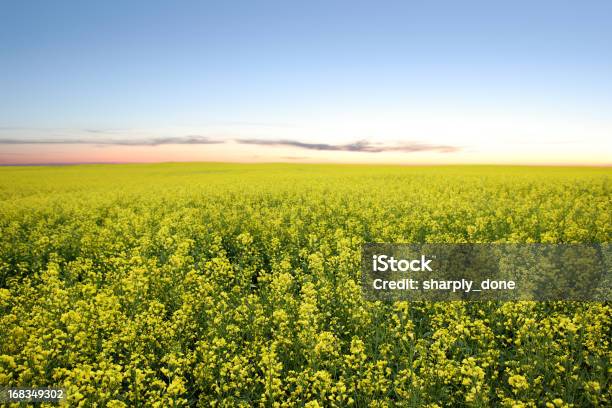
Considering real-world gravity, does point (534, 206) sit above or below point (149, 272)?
above

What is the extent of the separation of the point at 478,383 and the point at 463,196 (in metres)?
14.7

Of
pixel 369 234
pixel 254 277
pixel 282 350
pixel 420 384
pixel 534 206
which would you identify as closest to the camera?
pixel 420 384

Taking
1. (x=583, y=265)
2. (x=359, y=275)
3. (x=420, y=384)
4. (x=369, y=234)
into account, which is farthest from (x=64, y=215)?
(x=583, y=265)

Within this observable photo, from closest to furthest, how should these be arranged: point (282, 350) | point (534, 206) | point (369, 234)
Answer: point (282, 350)
point (369, 234)
point (534, 206)

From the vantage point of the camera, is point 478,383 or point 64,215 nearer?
point 478,383

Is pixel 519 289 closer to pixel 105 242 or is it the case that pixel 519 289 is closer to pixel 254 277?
pixel 254 277

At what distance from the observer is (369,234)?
10.7 metres
